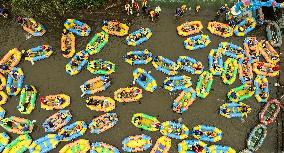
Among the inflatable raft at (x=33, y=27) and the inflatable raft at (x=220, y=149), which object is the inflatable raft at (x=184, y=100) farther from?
the inflatable raft at (x=33, y=27)

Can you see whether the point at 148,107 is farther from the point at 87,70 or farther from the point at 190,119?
the point at 87,70

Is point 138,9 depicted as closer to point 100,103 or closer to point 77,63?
point 77,63

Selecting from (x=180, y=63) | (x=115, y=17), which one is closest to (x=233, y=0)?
(x=180, y=63)

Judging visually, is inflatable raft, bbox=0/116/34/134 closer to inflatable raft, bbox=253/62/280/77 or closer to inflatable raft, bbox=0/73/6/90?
inflatable raft, bbox=0/73/6/90

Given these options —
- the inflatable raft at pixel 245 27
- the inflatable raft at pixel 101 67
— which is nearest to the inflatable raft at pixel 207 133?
the inflatable raft at pixel 101 67

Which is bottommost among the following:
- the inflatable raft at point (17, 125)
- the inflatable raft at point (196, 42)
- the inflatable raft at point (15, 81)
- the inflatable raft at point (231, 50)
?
the inflatable raft at point (17, 125)

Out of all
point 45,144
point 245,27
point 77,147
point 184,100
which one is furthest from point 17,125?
point 245,27
